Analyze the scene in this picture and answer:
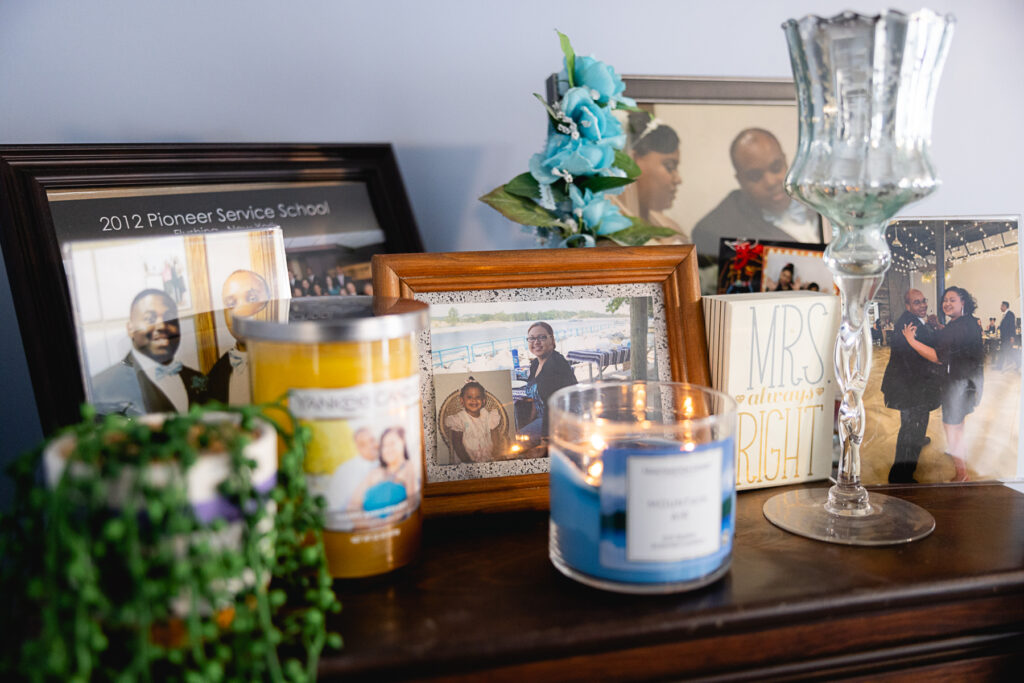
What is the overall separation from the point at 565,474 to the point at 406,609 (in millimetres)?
119

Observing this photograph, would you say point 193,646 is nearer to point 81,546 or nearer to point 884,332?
point 81,546

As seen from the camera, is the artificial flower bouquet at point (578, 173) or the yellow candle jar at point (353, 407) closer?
the yellow candle jar at point (353, 407)

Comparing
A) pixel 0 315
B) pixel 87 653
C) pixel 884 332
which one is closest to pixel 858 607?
pixel 884 332

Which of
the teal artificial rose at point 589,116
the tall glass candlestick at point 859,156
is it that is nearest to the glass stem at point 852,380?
the tall glass candlestick at point 859,156

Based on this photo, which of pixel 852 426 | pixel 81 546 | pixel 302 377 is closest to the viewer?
pixel 81 546

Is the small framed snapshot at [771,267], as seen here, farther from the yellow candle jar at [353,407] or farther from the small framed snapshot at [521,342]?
the yellow candle jar at [353,407]

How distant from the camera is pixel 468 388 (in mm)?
541

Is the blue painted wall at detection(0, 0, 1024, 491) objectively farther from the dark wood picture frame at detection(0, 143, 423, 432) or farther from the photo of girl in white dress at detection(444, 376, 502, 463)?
the photo of girl in white dress at detection(444, 376, 502, 463)

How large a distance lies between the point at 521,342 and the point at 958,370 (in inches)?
14.1

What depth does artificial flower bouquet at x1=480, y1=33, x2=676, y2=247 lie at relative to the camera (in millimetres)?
609

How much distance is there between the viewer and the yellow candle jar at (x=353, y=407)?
41cm

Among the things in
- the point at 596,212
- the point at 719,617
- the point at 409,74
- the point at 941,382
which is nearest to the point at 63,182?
the point at 409,74

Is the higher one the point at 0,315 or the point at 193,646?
the point at 0,315

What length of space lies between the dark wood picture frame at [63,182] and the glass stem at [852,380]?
1.48ft
